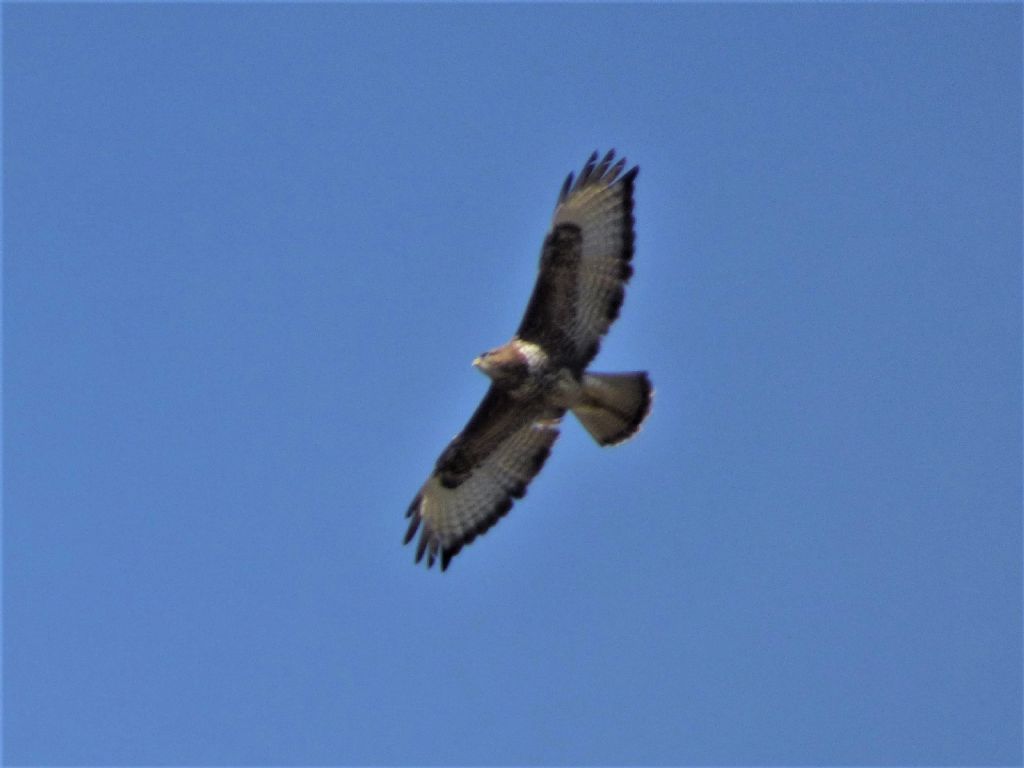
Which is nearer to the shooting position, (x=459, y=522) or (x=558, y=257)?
(x=558, y=257)

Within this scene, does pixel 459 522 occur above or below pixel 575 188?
below

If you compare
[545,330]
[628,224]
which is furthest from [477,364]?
[628,224]

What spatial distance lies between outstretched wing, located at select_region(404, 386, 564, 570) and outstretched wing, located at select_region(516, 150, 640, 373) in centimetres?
99

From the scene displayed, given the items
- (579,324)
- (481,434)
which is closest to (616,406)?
(579,324)

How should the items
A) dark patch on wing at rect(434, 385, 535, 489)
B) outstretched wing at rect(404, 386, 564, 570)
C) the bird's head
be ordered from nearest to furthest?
the bird's head < dark patch on wing at rect(434, 385, 535, 489) < outstretched wing at rect(404, 386, 564, 570)

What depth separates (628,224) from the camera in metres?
14.7

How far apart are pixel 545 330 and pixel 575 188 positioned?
1.00 m

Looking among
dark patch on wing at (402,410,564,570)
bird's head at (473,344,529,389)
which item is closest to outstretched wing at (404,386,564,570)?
dark patch on wing at (402,410,564,570)

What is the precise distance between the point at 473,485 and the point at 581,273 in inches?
79.2

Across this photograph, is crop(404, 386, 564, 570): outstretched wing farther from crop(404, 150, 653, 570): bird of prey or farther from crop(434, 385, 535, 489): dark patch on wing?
crop(404, 150, 653, 570): bird of prey

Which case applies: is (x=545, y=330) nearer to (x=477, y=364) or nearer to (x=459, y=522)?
(x=477, y=364)

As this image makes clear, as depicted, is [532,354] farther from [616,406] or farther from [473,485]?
[473,485]

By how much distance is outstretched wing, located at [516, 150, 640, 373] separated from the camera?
48.0ft

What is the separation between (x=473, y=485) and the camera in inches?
619
